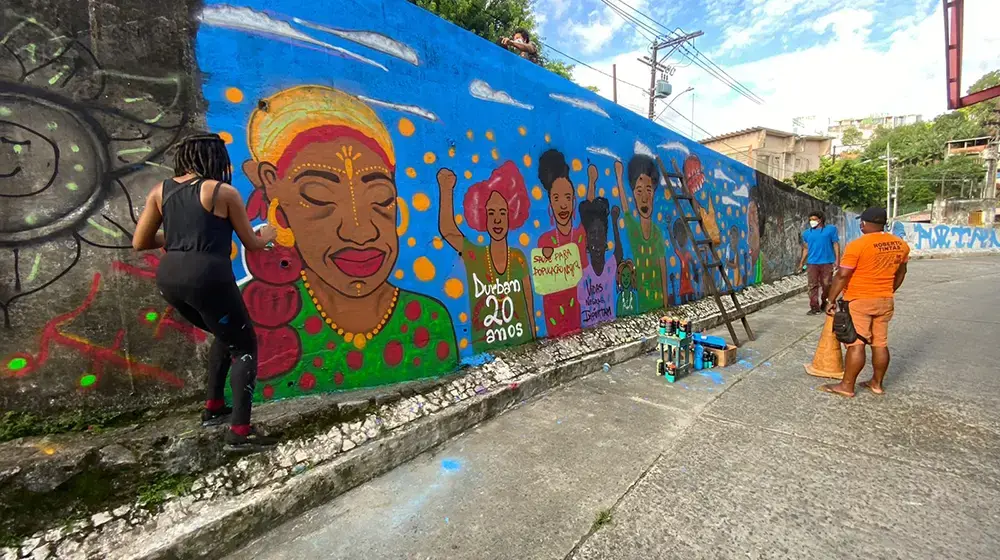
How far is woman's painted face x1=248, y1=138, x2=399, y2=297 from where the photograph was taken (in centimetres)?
283

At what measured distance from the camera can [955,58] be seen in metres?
5.09

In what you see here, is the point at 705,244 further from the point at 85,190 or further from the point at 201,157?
the point at 85,190

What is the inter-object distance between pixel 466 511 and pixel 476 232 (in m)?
2.28

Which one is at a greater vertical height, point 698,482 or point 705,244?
point 705,244

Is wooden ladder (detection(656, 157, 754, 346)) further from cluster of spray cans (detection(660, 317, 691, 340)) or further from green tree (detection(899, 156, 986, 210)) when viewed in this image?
green tree (detection(899, 156, 986, 210))

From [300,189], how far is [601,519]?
8.39ft

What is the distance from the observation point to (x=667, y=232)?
21.3 ft

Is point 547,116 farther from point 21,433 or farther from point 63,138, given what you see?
point 21,433

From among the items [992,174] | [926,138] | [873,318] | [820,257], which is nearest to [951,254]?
[992,174]

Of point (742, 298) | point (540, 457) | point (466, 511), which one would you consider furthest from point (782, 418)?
point (742, 298)

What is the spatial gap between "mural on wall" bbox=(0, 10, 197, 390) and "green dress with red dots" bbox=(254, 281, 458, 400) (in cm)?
73

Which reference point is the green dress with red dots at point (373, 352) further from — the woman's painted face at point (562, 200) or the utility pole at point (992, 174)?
the utility pole at point (992, 174)

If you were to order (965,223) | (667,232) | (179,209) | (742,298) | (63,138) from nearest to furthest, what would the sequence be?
1. (179,209)
2. (63,138)
3. (667,232)
4. (742,298)
5. (965,223)

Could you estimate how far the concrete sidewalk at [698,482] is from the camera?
198 centimetres
